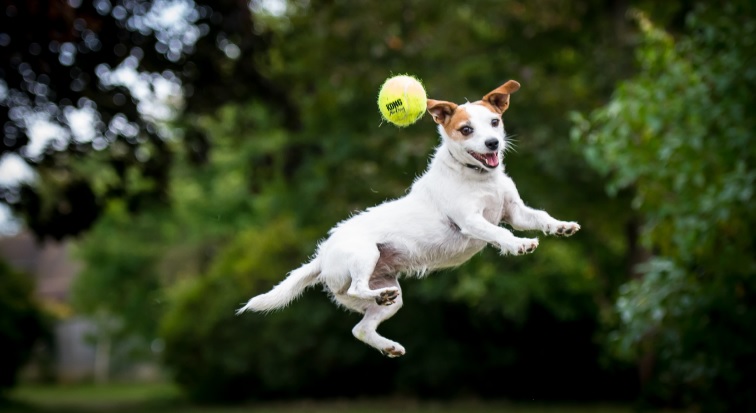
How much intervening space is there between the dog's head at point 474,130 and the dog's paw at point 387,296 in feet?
2.08

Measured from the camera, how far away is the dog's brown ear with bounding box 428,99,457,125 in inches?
161

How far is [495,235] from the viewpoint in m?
3.94

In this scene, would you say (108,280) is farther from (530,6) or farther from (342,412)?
(530,6)

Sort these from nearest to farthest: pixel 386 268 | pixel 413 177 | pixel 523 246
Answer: pixel 523 246, pixel 386 268, pixel 413 177

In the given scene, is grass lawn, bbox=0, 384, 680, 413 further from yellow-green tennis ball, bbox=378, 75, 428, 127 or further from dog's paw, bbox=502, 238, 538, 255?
yellow-green tennis ball, bbox=378, 75, 428, 127

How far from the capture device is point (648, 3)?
11.0 m

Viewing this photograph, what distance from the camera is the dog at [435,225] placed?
4.00 m

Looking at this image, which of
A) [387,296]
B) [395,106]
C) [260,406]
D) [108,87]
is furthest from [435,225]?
[260,406]

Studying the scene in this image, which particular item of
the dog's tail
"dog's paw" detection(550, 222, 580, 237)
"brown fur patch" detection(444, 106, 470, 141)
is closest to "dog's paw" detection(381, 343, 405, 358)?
the dog's tail

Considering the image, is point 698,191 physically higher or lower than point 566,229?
higher

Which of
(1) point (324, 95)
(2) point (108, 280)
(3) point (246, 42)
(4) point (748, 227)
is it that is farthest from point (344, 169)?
(2) point (108, 280)

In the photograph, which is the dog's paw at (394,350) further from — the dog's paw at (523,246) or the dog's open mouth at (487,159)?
the dog's open mouth at (487,159)

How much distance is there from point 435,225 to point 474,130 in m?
0.45

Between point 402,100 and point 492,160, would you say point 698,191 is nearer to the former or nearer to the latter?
point 492,160
